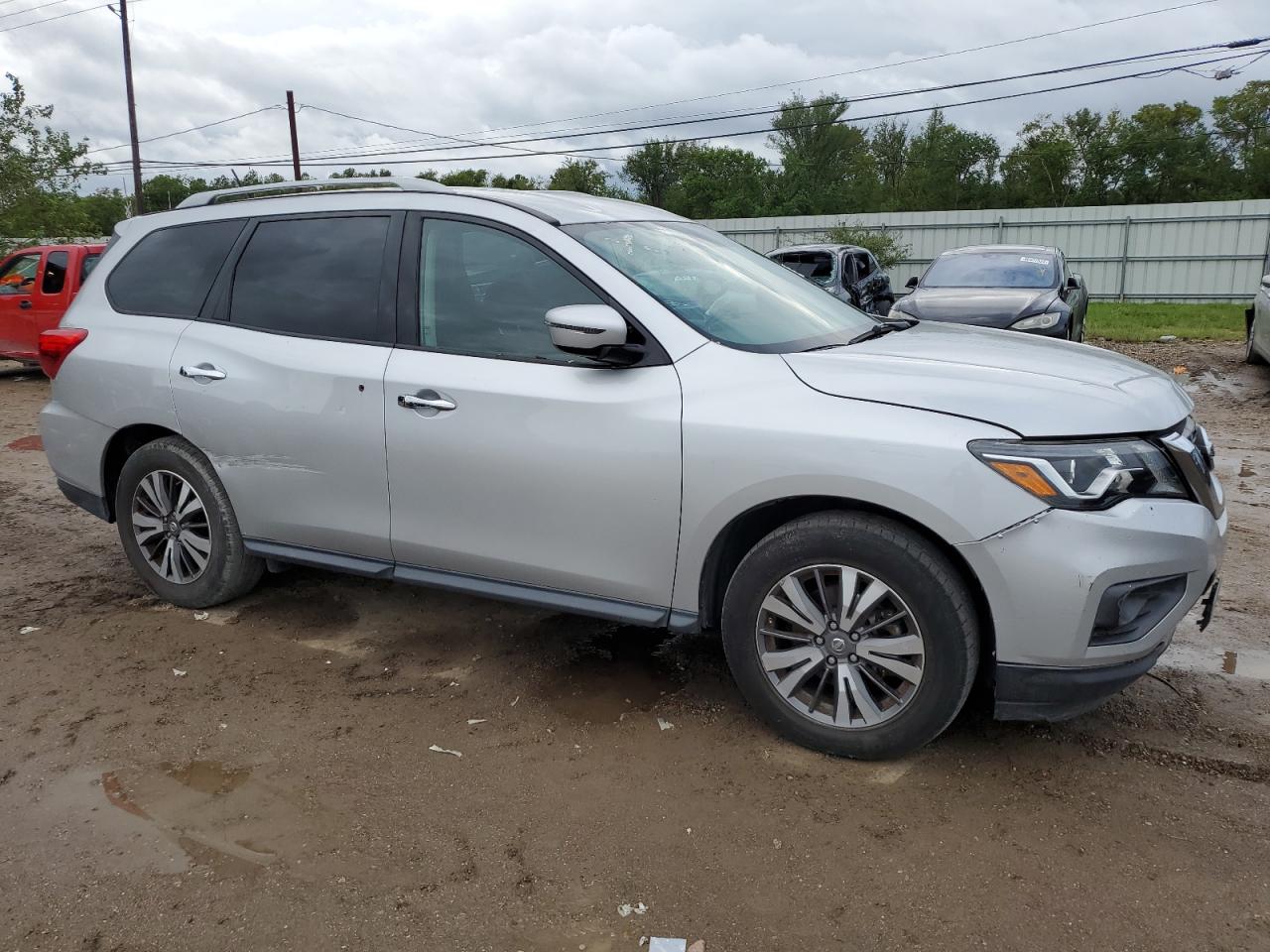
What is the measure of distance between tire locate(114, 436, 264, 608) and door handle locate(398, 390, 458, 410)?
3.97 feet

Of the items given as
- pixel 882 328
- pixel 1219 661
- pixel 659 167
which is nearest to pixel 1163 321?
pixel 1219 661

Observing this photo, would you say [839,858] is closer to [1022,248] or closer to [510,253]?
[510,253]

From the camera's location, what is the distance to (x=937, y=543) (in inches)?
116

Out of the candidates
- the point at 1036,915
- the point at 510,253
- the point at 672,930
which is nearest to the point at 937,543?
the point at 1036,915

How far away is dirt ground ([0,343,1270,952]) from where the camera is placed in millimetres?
2506

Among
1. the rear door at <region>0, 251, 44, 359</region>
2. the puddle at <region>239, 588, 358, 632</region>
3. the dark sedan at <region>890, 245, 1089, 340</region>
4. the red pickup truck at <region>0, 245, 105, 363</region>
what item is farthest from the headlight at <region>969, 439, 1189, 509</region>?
the rear door at <region>0, 251, 44, 359</region>

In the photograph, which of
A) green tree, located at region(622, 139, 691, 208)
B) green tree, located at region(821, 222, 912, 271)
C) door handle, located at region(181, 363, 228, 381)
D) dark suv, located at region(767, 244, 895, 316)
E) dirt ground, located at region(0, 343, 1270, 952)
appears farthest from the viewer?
green tree, located at region(622, 139, 691, 208)

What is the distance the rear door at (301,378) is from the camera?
385cm

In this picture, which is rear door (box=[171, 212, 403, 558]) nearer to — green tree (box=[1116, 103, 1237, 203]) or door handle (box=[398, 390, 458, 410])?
door handle (box=[398, 390, 458, 410])

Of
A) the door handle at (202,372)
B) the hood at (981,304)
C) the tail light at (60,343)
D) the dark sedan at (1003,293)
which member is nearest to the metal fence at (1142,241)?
the dark sedan at (1003,293)

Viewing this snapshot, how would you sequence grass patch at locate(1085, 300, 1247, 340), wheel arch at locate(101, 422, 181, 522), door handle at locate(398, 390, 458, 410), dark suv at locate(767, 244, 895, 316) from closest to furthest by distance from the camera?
door handle at locate(398, 390, 458, 410) → wheel arch at locate(101, 422, 181, 522) → dark suv at locate(767, 244, 895, 316) → grass patch at locate(1085, 300, 1247, 340)

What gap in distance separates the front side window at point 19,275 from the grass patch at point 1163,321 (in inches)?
616

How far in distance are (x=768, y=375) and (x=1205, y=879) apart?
1.85 meters

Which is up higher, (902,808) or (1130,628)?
(1130,628)
